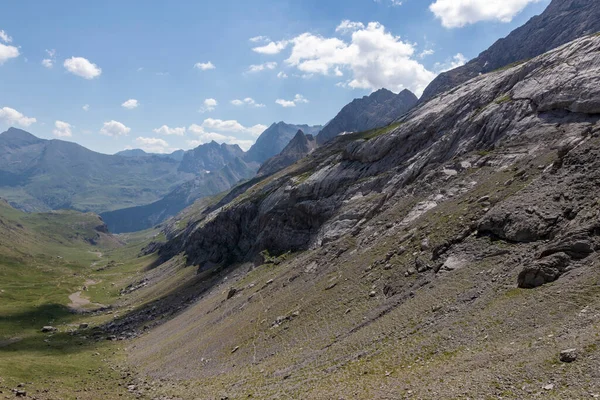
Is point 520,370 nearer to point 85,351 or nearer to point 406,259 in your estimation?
point 406,259

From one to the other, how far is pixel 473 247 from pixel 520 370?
21438 millimetres

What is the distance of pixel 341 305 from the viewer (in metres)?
49.9

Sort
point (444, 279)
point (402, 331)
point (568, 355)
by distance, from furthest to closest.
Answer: point (444, 279) → point (402, 331) → point (568, 355)

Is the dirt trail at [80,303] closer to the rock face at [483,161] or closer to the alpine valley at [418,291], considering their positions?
the alpine valley at [418,291]

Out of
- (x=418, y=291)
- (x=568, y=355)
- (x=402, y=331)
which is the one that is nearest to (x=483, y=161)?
(x=418, y=291)

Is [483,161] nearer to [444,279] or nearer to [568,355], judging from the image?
[444,279]

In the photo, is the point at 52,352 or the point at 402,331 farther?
the point at 52,352

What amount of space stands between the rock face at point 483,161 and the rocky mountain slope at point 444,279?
12.5 inches

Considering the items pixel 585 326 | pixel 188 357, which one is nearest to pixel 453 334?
pixel 585 326

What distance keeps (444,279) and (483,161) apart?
34844 mm

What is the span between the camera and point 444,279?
134ft

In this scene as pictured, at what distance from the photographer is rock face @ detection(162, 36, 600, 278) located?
3916 centimetres

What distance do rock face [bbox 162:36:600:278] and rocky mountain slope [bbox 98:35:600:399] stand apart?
32 centimetres

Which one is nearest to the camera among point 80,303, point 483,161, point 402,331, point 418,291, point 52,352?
point 402,331
